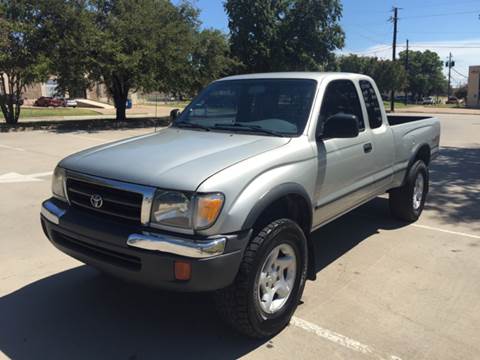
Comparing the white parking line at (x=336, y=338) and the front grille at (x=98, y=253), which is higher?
the front grille at (x=98, y=253)

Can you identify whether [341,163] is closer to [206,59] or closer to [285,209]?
[285,209]

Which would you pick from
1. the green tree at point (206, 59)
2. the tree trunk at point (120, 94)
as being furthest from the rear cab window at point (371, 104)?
the green tree at point (206, 59)

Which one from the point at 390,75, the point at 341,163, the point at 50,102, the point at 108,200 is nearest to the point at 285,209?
the point at 341,163

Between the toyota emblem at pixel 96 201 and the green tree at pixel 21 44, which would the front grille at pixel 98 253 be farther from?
the green tree at pixel 21 44

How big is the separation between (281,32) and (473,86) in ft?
146

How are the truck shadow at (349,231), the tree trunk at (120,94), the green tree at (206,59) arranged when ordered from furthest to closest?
the green tree at (206,59)
the tree trunk at (120,94)
the truck shadow at (349,231)

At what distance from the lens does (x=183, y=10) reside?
25.4m

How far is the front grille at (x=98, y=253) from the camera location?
Result: 286 cm

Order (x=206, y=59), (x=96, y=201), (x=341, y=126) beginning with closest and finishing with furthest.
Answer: (x=96, y=201), (x=341, y=126), (x=206, y=59)

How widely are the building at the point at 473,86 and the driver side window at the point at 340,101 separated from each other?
7132 cm

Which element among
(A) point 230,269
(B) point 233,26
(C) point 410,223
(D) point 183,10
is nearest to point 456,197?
(C) point 410,223

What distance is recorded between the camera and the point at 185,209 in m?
2.76

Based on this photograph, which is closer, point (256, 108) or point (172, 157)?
point (172, 157)

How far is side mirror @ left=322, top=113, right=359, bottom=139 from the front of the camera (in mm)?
3682
